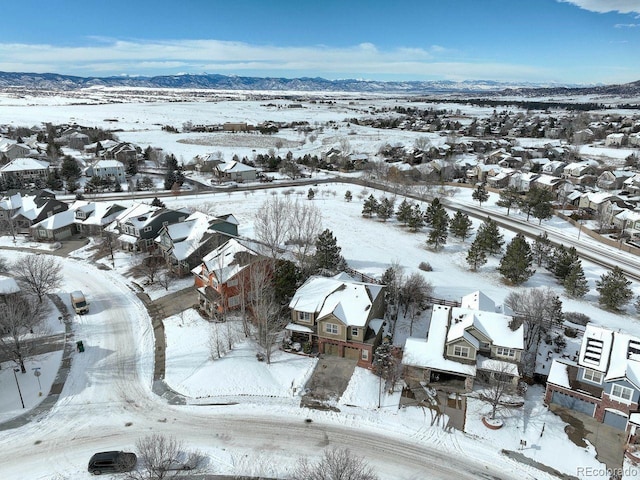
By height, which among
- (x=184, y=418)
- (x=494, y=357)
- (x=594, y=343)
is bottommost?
(x=184, y=418)

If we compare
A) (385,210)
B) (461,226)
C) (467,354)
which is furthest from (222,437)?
(385,210)

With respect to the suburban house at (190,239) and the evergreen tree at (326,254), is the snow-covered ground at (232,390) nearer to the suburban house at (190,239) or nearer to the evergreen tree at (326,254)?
the suburban house at (190,239)

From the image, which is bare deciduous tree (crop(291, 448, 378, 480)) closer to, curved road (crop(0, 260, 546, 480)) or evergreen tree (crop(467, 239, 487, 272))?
curved road (crop(0, 260, 546, 480))

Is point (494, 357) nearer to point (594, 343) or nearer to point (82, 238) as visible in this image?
point (594, 343)

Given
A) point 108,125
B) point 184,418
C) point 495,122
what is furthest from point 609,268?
point 108,125

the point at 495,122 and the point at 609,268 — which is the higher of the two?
the point at 495,122

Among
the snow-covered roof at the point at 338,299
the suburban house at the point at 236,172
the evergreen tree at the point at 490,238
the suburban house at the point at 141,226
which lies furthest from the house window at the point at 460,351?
the suburban house at the point at 236,172
